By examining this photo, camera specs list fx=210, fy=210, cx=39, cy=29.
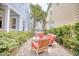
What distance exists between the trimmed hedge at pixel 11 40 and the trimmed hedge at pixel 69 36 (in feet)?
1.42

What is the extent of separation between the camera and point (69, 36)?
3395 millimetres

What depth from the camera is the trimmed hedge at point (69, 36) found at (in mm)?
3335

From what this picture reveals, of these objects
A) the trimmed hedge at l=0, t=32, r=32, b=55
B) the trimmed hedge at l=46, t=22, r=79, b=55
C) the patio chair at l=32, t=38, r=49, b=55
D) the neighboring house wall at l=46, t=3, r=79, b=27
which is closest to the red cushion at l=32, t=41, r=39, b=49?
the patio chair at l=32, t=38, r=49, b=55

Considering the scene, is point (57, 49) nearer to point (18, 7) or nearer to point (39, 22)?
point (39, 22)

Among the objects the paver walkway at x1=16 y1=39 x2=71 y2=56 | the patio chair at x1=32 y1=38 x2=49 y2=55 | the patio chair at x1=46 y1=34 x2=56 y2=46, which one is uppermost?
the patio chair at x1=46 y1=34 x2=56 y2=46

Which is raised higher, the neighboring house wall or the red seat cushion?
the neighboring house wall

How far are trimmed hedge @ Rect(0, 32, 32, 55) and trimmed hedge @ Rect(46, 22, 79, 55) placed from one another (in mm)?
433

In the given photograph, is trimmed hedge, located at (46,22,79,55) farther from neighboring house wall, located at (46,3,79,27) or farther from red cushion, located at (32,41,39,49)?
red cushion, located at (32,41,39,49)

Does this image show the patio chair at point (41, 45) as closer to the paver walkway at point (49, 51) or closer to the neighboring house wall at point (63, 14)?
the paver walkway at point (49, 51)

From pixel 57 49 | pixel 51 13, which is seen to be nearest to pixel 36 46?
pixel 57 49

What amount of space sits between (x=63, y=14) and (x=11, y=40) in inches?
37.5

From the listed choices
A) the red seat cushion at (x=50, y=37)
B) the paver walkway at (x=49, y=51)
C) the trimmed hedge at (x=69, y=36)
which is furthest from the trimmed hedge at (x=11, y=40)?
the trimmed hedge at (x=69, y=36)

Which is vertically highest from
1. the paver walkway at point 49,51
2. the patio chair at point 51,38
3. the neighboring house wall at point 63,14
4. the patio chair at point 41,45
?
the neighboring house wall at point 63,14

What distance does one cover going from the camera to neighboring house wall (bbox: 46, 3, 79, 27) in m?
3.38
